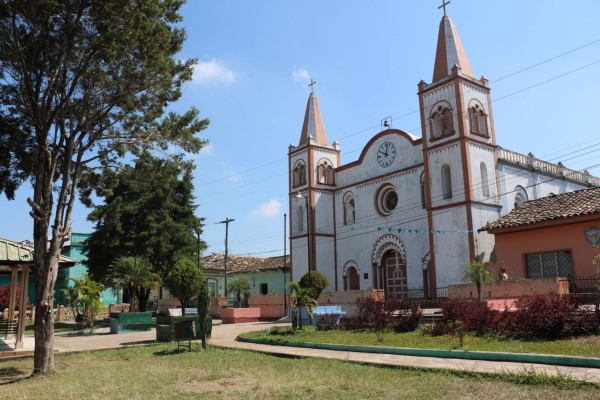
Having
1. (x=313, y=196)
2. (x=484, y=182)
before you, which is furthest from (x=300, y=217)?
(x=484, y=182)

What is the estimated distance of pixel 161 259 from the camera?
32156 millimetres

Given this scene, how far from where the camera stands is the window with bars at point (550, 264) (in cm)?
1906

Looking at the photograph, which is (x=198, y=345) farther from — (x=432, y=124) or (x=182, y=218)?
(x=182, y=218)

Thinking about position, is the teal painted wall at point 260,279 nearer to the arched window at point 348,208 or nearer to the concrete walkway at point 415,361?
the arched window at point 348,208

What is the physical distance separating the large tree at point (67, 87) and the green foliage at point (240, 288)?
30.5 m

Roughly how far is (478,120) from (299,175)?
12671mm

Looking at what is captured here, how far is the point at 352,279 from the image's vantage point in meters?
31.3

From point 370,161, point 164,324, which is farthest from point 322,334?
point 370,161

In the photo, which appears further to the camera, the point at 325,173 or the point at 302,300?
the point at 325,173

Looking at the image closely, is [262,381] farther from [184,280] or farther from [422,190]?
[422,190]

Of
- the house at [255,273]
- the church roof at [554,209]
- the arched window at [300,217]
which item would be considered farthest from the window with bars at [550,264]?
the house at [255,273]

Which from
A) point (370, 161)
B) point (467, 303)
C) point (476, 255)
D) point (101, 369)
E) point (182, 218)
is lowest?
point (101, 369)

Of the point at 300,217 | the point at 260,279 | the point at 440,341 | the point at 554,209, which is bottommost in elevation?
the point at 440,341

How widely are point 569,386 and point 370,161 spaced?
2463cm
